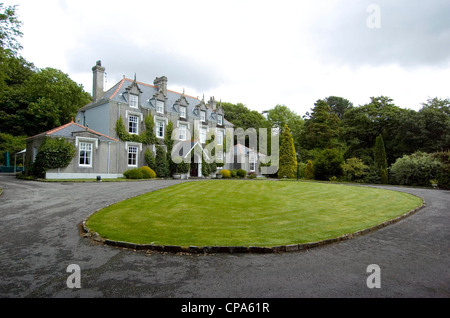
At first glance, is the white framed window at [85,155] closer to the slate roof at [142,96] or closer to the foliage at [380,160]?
the slate roof at [142,96]

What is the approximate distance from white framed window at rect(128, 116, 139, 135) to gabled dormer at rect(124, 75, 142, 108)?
1.47 m

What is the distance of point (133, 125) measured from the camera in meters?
31.4

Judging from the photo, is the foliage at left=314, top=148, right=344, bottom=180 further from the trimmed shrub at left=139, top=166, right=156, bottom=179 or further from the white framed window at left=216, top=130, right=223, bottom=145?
the trimmed shrub at left=139, top=166, right=156, bottom=179

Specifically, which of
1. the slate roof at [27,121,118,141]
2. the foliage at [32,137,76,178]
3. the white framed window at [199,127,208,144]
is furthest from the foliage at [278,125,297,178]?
the foliage at [32,137,76,178]

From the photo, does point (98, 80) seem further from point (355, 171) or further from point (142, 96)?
point (355, 171)

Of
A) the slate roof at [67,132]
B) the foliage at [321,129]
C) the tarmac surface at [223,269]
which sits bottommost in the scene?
the tarmac surface at [223,269]

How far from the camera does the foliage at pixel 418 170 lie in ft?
82.0

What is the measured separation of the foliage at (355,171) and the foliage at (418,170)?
10.8 ft

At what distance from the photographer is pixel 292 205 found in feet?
38.9

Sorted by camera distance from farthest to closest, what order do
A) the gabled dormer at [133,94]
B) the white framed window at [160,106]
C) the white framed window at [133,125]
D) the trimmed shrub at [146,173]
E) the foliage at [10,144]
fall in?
1. the foliage at [10,144]
2. the white framed window at [160,106]
3. the white framed window at [133,125]
4. the gabled dormer at [133,94]
5. the trimmed shrub at [146,173]

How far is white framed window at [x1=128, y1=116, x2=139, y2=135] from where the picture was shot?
102 ft

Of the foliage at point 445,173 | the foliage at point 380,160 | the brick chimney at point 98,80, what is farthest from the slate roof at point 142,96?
the foliage at point 445,173

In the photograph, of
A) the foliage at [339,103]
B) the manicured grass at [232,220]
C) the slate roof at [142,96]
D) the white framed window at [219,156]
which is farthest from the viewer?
the foliage at [339,103]

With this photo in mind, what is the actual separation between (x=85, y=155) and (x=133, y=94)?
9.64m
